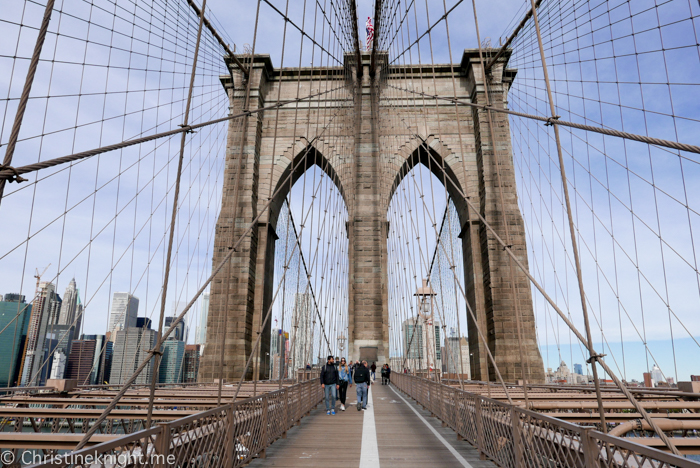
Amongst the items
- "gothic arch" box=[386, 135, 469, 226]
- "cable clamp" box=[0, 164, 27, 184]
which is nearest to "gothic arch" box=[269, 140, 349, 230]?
"gothic arch" box=[386, 135, 469, 226]

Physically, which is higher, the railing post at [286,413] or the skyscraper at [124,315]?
the skyscraper at [124,315]

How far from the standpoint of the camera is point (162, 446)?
284 cm

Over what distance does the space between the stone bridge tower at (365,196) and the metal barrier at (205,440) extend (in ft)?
44.7

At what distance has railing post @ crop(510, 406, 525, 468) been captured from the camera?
12.8 ft

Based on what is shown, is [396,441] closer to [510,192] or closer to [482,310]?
[482,310]

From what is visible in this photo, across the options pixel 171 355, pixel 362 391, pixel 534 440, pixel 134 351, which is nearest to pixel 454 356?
pixel 362 391

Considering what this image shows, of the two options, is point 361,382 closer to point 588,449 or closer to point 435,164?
point 588,449

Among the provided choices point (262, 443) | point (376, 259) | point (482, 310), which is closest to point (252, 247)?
point (376, 259)

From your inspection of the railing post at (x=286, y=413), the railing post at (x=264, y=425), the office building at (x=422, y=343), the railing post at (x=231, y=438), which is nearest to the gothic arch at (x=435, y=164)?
the office building at (x=422, y=343)

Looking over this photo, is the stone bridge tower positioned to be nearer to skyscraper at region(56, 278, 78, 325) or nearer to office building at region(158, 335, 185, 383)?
office building at region(158, 335, 185, 383)

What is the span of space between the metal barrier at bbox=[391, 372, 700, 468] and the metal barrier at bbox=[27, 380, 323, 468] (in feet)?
8.44

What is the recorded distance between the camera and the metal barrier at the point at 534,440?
217 centimetres

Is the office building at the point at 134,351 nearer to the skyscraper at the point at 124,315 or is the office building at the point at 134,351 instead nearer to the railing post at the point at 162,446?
the skyscraper at the point at 124,315

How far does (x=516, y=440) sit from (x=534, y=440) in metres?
0.45
